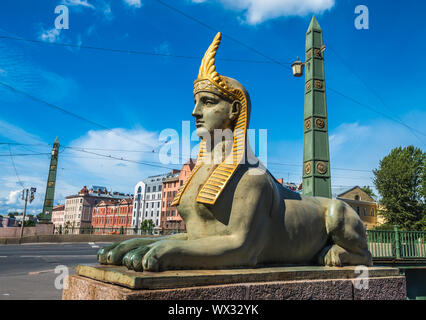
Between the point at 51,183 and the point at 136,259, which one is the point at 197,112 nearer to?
the point at 136,259

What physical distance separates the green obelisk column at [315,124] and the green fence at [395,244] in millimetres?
2144

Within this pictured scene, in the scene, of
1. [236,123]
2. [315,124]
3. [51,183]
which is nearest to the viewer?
[236,123]

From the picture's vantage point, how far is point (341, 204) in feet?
11.8

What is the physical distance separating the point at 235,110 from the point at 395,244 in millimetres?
10076

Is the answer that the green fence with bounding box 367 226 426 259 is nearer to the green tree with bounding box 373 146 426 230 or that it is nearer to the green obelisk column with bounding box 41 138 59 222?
the green tree with bounding box 373 146 426 230

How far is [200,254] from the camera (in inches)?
98.1

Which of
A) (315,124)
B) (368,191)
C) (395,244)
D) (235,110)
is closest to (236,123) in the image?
(235,110)

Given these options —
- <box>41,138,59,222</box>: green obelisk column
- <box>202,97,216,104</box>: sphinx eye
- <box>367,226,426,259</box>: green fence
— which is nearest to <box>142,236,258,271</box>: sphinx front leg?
<box>202,97,216,104</box>: sphinx eye

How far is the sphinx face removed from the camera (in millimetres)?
3125

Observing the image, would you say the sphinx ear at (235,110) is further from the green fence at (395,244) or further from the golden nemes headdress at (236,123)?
the green fence at (395,244)

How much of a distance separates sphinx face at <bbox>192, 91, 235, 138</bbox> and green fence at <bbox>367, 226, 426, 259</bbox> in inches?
365
